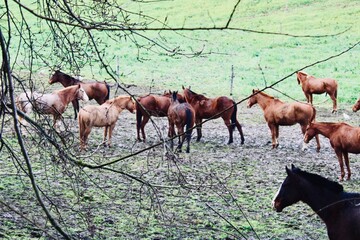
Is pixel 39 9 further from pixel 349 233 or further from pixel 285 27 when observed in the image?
pixel 285 27

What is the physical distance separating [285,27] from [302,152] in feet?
82.2

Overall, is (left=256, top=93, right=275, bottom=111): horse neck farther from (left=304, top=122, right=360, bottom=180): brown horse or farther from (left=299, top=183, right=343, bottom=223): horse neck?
(left=299, top=183, right=343, bottom=223): horse neck

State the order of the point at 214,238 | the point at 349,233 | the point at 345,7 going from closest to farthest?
the point at 349,233
the point at 214,238
the point at 345,7

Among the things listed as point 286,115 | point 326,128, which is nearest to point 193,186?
point 326,128

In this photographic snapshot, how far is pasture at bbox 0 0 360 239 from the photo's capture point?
3.84m

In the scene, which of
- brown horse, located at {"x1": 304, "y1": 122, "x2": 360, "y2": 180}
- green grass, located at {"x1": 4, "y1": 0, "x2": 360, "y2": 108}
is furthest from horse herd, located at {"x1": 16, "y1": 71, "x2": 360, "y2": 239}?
green grass, located at {"x1": 4, "y1": 0, "x2": 360, "y2": 108}

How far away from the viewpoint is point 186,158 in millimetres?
13352

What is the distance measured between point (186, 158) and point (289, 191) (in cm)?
572

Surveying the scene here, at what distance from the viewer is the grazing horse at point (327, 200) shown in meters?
6.96

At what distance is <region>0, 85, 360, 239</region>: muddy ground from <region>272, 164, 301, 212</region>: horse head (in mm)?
547

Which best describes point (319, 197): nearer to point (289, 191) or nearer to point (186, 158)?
point (289, 191)

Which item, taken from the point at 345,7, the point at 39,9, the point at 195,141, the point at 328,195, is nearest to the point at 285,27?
the point at 345,7

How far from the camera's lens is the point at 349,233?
6.98 m

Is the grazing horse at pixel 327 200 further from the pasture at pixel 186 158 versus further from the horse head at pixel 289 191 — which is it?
the pasture at pixel 186 158
